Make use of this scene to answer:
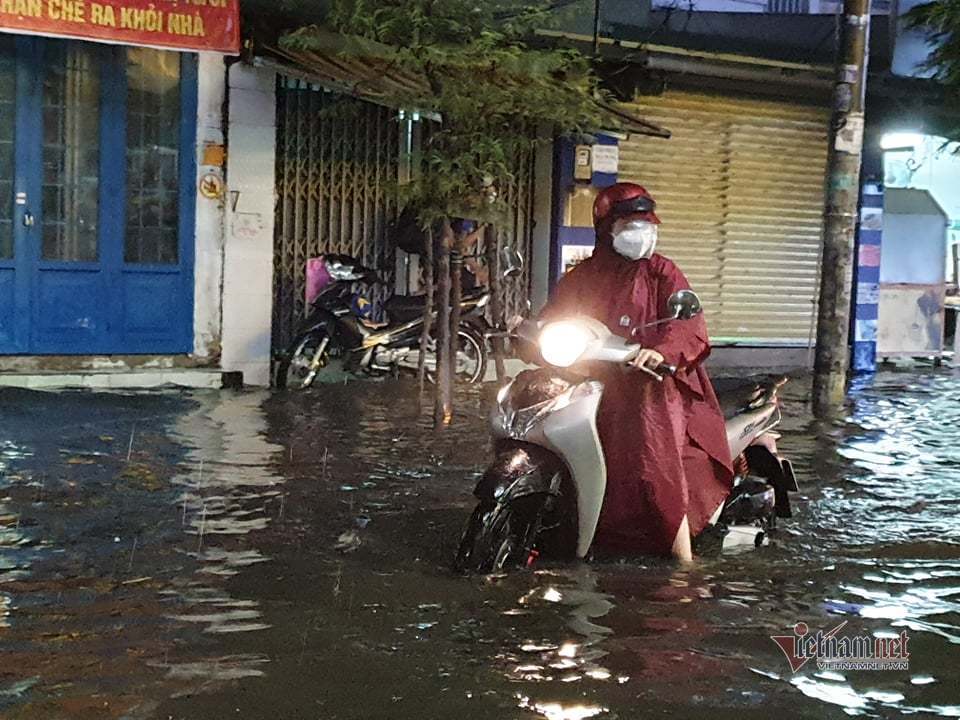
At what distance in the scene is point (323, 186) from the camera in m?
11.7

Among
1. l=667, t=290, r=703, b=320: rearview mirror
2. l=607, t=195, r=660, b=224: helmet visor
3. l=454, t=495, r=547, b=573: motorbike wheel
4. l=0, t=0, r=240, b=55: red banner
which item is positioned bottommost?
l=454, t=495, r=547, b=573: motorbike wheel

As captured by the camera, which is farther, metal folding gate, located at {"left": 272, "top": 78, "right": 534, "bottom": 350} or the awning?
metal folding gate, located at {"left": 272, "top": 78, "right": 534, "bottom": 350}

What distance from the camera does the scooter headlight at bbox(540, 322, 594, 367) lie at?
15.6 ft

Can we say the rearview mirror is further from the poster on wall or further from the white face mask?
the poster on wall

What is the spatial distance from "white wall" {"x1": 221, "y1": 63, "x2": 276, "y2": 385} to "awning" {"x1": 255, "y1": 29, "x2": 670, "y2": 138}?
72 cm

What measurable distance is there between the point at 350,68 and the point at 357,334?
2306 millimetres

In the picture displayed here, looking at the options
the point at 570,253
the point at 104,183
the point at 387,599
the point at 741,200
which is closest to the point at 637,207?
the point at 387,599

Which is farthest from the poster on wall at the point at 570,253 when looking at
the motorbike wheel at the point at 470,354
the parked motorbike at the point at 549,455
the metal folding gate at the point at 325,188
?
the parked motorbike at the point at 549,455

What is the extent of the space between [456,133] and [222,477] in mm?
2808

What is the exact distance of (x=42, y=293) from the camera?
10.5 m

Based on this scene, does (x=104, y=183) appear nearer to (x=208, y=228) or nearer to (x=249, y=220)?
(x=208, y=228)

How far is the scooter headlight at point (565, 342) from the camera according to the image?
475 cm

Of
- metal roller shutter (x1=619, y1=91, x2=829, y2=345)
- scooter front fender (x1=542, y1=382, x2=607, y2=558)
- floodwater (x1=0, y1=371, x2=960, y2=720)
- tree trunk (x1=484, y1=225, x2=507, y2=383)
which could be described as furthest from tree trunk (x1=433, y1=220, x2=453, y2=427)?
metal roller shutter (x1=619, y1=91, x2=829, y2=345)

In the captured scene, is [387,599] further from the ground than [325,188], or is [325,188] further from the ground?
[325,188]
